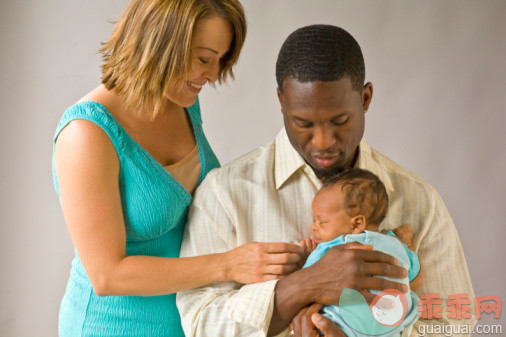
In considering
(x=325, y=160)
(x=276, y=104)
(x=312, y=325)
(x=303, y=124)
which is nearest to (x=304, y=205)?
(x=325, y=160)

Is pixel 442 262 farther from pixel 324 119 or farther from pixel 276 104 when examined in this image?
pixel 276 104

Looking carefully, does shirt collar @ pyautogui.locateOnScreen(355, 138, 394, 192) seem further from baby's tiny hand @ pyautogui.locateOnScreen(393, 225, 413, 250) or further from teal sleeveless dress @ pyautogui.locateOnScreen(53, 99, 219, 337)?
teal sleeveless dress @ pyautogui.locateOnScreen(53, 99, 219, 337)

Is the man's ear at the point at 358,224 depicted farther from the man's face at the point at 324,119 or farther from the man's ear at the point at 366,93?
the man's ear at the point at 366,93

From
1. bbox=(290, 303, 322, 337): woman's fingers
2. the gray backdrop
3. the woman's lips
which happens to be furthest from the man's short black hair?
the gray backdrop

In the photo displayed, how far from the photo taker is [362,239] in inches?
69.9

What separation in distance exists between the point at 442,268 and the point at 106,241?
1.01 metres

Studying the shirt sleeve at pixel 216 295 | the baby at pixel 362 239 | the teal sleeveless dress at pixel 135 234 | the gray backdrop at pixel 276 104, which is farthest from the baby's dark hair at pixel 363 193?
the gray backdrop at pixel 276 104

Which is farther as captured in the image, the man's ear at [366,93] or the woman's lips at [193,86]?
the woman's lips at [193,86]

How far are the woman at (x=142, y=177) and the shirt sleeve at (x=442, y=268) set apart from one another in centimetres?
42

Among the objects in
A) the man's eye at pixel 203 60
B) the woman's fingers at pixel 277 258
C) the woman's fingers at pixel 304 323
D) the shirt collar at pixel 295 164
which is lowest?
the woman's fingers at pixel 304 323

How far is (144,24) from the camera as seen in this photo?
76.1 inches

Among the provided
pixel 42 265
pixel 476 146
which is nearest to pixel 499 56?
pixel 476 146

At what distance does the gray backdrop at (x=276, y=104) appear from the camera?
3037 millimetres

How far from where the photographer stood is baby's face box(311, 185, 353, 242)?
1.81 metres
